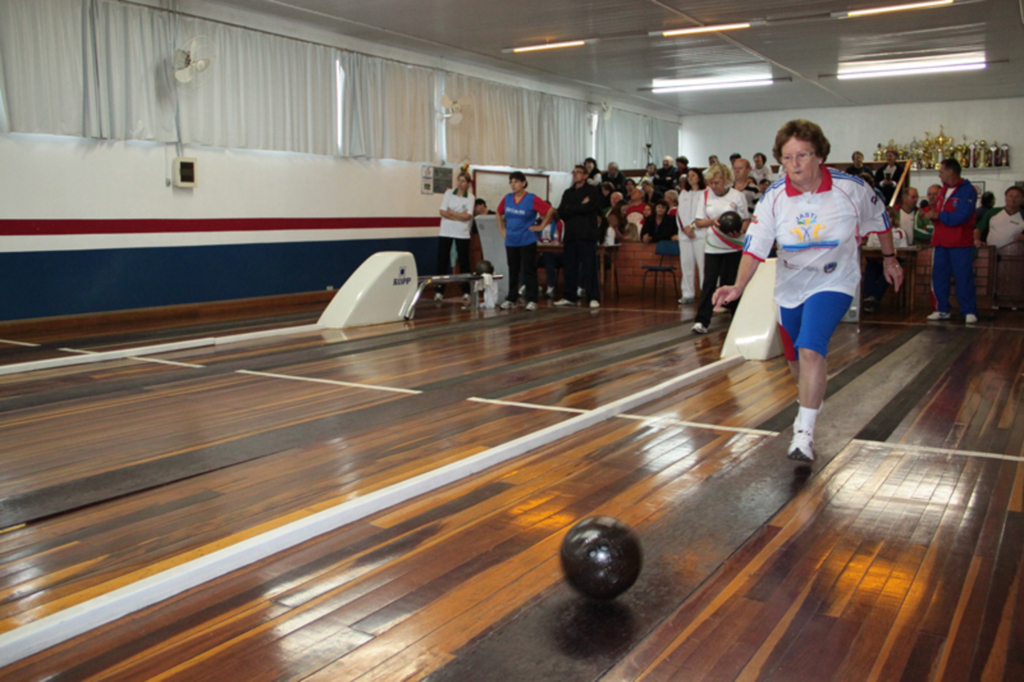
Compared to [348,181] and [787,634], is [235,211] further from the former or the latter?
[787,634]

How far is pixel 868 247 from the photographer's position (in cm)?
972

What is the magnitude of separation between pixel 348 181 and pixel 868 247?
6370 millimetres

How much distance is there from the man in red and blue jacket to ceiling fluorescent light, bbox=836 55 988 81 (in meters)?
5.59

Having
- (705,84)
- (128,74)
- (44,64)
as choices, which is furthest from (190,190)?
(705,84)

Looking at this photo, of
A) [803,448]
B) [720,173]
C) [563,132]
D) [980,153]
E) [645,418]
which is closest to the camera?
[803,448]

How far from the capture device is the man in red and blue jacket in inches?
325

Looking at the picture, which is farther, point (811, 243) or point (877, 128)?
point (877, 128)

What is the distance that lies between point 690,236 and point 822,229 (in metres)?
6.28

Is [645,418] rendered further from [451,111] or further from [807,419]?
[451,111]

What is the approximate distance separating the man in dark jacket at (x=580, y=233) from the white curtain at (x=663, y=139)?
950cm

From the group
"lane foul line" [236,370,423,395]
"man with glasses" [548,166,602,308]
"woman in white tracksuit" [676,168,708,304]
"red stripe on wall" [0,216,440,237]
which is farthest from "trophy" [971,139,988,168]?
"lane foul line" [236,370,423,395]

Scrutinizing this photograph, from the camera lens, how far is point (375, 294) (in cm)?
841

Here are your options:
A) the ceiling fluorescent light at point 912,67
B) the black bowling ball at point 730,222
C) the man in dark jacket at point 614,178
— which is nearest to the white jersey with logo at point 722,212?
the black bowling ball at point 730,222

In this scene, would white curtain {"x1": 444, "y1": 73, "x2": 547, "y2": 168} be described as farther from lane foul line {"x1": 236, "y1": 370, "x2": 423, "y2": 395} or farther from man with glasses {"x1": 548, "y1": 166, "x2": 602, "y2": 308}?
lane foul line {"x1": 236, "y1": 370, "x2": 423, "y2": 395}
